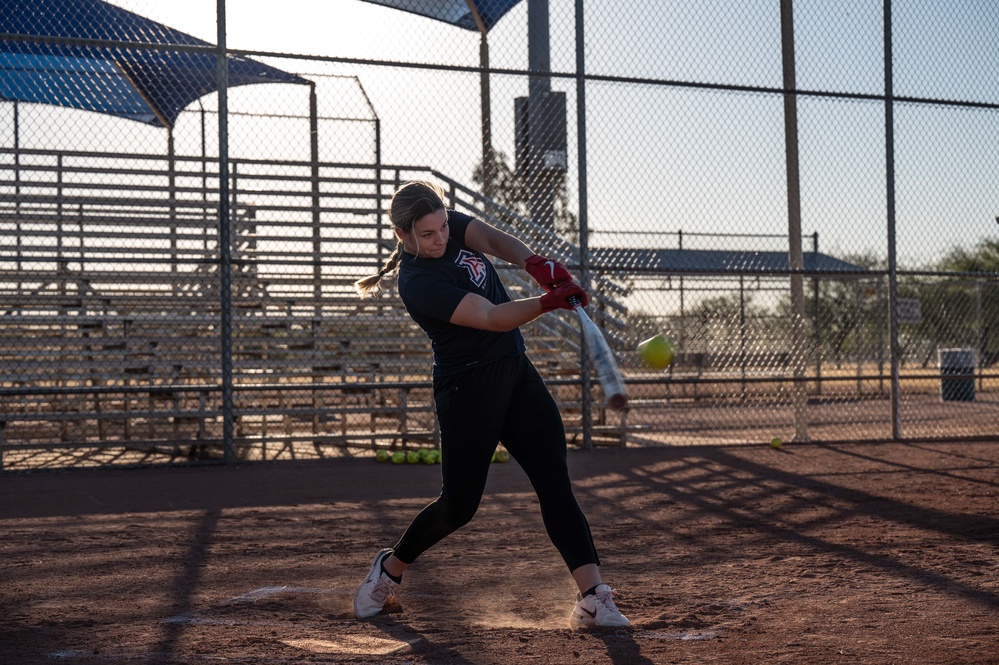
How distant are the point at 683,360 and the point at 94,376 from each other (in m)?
7.03

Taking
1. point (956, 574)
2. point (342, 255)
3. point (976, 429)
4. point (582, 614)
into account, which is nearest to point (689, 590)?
point (582, 614)

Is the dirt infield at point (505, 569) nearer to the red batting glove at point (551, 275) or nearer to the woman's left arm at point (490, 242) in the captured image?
the red batting glove at point (551, 275)

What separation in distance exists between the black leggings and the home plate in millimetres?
556

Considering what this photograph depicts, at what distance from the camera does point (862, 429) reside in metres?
12.9

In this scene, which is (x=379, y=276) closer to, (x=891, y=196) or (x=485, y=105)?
(x=485, y=105)

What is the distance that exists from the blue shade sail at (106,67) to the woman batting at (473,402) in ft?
23.2

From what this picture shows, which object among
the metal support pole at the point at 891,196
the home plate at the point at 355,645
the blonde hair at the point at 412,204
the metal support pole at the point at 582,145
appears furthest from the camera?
the metal support pole at the point at 891,196

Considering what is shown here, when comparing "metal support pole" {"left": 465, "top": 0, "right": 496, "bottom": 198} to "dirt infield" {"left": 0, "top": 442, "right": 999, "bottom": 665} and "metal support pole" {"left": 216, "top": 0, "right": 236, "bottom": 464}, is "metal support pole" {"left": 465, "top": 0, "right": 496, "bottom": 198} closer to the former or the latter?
"metal support pole" {"left": 216, "top": 0, "right": 236, "bottom": 464}

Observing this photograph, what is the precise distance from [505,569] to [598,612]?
4.14 feet

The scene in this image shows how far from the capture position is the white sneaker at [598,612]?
3955 millimetres

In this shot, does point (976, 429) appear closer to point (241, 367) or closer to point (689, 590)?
point (241, 367)

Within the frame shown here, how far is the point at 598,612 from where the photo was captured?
3963 mm

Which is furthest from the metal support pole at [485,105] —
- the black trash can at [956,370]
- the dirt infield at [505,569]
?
the black trash can at [956,370]

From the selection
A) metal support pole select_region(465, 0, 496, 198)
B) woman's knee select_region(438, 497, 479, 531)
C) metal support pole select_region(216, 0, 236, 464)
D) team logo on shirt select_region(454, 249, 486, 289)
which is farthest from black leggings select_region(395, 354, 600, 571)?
metal support pole select_region(465, 0, 496, 198)
